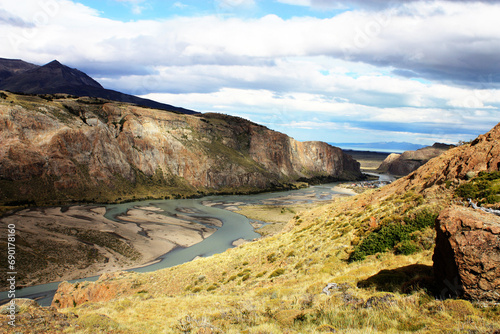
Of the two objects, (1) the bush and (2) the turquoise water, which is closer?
(1) the bush

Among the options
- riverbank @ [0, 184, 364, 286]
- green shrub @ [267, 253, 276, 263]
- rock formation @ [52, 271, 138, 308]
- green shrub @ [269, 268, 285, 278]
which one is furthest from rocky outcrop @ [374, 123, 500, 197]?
riverbank @ [0, 184, 364, 286]

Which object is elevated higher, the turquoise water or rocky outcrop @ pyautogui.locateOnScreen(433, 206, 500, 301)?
rocky outcrop @ pyautogui.locateOnScreen(433, 206, 500, 301)

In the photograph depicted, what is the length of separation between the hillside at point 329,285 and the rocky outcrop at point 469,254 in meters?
0.38

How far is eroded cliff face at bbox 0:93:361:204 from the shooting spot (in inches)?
3615

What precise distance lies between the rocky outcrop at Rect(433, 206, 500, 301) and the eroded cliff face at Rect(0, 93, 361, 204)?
324 ft

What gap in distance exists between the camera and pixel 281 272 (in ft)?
68.7

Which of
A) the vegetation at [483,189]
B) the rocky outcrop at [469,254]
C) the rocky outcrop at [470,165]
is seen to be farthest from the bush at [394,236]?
Result: the rocky outcrop at [469,254]

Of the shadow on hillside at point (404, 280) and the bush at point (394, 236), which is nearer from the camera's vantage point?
the shadow on hillside at point (404, 280)

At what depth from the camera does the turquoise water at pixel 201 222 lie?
42.8m

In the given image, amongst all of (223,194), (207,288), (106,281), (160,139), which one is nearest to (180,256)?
(106,281)

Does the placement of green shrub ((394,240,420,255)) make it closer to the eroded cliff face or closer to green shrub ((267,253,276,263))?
green shrub ((267,253,276,263))

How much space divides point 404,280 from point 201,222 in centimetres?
7786

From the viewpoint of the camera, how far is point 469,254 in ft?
25.3

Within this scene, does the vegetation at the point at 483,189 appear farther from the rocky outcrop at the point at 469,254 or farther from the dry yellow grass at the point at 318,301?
the rocky outcrop at the point at 469,254
